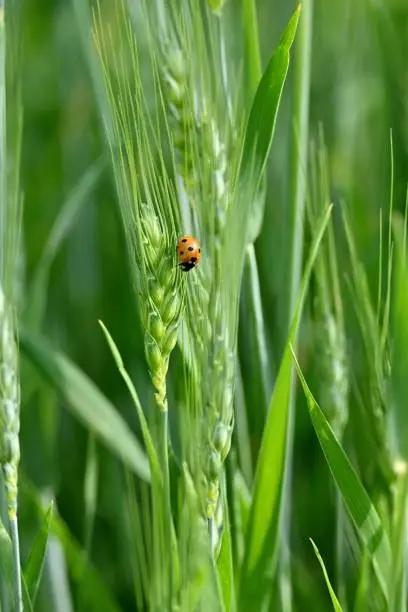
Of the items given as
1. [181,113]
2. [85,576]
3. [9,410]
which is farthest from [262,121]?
[85,576]

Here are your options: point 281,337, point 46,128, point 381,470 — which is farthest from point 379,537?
point 46,128

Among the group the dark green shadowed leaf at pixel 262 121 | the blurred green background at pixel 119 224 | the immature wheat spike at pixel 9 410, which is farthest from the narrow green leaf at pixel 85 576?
the dark green shadowed leaf at pixel 262 121

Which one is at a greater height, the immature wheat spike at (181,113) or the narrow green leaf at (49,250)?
the immature wheat spike at (181,113)

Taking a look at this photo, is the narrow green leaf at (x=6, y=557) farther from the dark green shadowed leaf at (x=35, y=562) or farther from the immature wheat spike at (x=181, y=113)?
the immature wheat spike at (x=181, y=113)

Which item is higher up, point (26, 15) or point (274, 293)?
point (26, 15)

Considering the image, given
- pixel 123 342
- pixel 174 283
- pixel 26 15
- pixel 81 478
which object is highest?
pixel 26 15

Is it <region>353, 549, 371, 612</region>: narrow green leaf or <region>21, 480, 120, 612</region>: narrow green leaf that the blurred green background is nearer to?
<region>21, 480, 120, 612</region>: narrow green leaf

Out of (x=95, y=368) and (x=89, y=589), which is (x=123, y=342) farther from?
(x=89, y=589)
